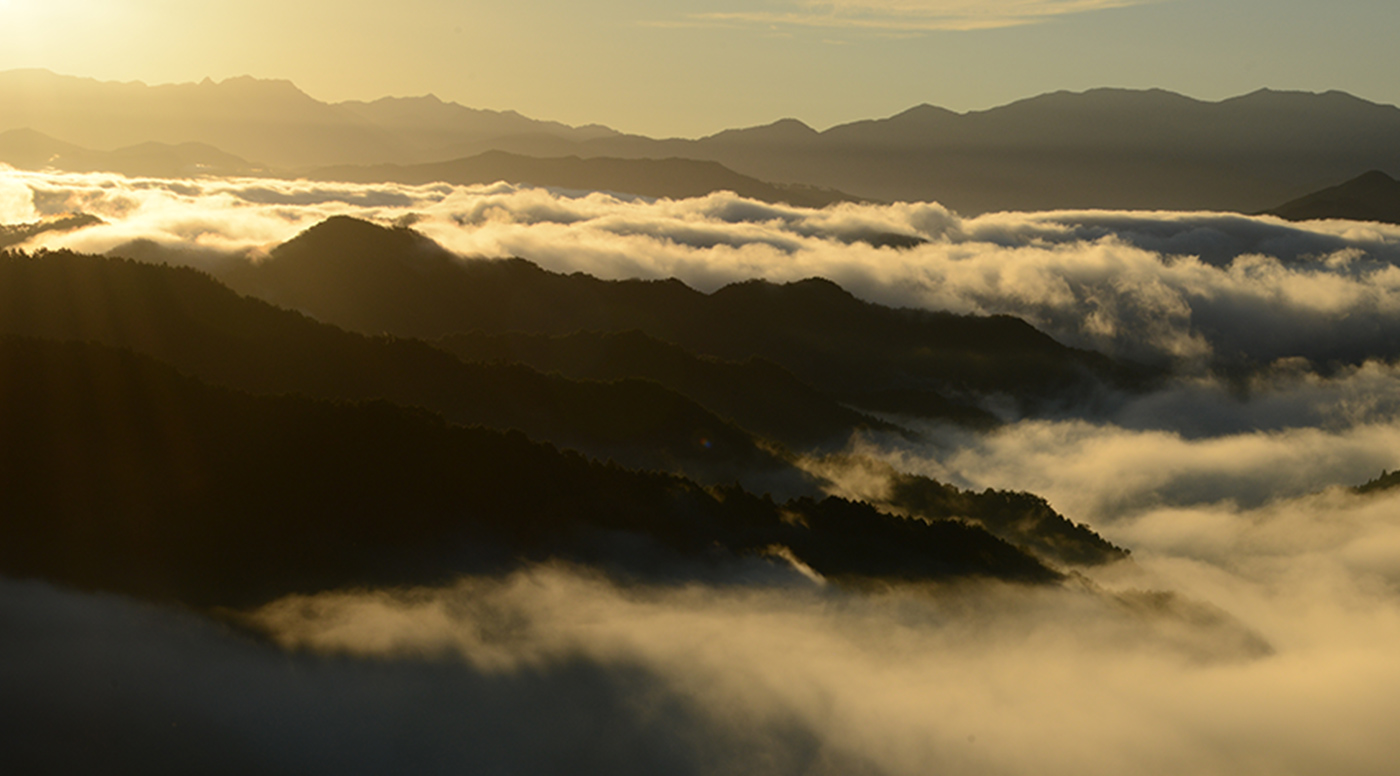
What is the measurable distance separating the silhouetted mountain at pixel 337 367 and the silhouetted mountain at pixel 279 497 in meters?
27.5

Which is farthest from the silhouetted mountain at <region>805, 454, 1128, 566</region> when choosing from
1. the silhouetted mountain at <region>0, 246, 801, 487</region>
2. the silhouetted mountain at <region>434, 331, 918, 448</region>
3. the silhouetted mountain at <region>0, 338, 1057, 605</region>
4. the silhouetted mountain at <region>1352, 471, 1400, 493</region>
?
the silhouetted mountain at <region>1352, 471, 1400, 493</region>

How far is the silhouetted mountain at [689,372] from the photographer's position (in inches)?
6284

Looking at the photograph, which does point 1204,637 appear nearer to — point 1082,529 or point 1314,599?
point 1082,529

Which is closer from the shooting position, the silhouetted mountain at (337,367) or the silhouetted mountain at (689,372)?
the silhouetted mountain at (337,367)

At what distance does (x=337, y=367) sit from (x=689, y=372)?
61039 millimetres

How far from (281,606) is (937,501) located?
9859 centimetres

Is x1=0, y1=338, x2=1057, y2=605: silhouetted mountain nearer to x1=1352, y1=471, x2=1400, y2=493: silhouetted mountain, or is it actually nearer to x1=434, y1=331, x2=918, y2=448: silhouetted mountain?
x1=434, y1=331, x2=918, y2=448: silhouetted mountain

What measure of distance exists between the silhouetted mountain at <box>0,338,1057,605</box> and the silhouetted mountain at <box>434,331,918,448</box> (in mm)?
60001

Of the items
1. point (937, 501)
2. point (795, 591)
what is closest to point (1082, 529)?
point (937, 501)

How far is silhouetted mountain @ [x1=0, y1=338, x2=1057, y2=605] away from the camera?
70.1 metres

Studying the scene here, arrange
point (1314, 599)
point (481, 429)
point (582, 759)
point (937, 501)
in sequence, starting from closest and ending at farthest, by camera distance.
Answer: point (582, 759)
point (481, 429)
point (937, 501)
point (1314, 599)

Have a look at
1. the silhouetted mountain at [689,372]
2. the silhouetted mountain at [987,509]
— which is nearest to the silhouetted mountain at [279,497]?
the silhouetted mountain at [987,509]

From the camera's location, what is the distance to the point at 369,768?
205ft

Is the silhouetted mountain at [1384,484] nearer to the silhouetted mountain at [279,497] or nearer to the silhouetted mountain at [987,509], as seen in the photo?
the silhouetted mountain at [987,509]
